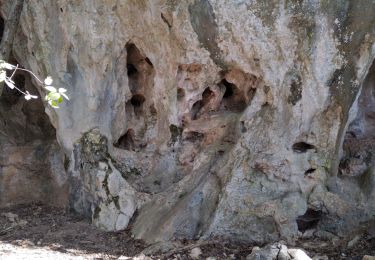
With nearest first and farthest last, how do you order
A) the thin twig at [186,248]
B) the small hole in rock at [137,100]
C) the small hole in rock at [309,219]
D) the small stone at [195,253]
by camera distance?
the small stone at [195,253] → the thin twig at [186,248] → the small hole in rock at [309,219] → the small hole in rock at [137,100]

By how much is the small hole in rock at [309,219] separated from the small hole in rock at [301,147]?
0.65 metres

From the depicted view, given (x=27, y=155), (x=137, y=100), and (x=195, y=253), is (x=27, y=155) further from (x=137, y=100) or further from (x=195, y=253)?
(x=195, y=253)

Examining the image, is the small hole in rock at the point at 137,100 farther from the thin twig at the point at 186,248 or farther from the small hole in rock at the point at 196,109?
the thin twig at the point at 186,248

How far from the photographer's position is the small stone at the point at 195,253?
4.88 m

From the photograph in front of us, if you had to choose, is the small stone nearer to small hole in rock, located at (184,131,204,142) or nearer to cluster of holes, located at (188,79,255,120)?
small hole in rock, located at (184,131,204,142)

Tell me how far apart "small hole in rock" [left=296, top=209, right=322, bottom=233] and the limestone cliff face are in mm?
12

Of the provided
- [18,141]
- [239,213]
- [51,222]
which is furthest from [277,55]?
[18,141]

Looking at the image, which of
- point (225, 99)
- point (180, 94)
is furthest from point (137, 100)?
point (225, 99)

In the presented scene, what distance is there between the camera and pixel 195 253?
492 centimetres

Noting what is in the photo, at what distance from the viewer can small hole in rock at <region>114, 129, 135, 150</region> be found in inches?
267

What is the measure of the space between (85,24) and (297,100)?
8.98 feet

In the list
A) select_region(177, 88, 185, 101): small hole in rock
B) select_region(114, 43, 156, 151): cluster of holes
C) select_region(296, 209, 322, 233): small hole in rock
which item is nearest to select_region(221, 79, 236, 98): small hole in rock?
select_region(177, 88, 185, 101): small hole in rock

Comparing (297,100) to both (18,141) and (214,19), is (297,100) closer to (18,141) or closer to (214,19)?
(214,19)

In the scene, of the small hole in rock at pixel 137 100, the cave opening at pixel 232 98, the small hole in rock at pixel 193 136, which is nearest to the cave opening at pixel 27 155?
the small hole in rock at pixel 137 100
